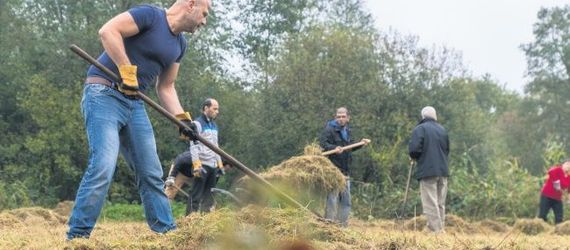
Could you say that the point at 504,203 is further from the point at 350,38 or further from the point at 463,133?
the point at 350,38

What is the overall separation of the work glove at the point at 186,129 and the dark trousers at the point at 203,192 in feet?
12.8

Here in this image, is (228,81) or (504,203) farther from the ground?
(228,81)

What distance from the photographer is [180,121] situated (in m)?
5.25

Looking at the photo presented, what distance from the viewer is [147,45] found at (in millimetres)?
4934

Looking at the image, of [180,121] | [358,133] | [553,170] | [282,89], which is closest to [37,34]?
[282,89]

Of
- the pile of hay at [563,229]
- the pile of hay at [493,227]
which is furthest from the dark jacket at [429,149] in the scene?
the pile of hay at [493,227]

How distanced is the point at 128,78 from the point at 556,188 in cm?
1033

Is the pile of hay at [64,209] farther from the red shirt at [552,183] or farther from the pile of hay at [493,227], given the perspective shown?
the red shirt at [552,183]

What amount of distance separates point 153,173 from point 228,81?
21.8 metres

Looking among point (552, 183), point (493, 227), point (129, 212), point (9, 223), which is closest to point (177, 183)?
point (9, 223)

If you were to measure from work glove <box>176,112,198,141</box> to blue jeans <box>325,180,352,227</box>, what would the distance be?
452 centimetres

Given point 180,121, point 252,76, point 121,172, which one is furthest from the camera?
point 252,76

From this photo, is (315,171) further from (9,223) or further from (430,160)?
(9,223)

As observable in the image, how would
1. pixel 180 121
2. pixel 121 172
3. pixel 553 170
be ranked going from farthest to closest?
1. pixel 121 172
2. pixel 553 170
3. pixel 180 121
